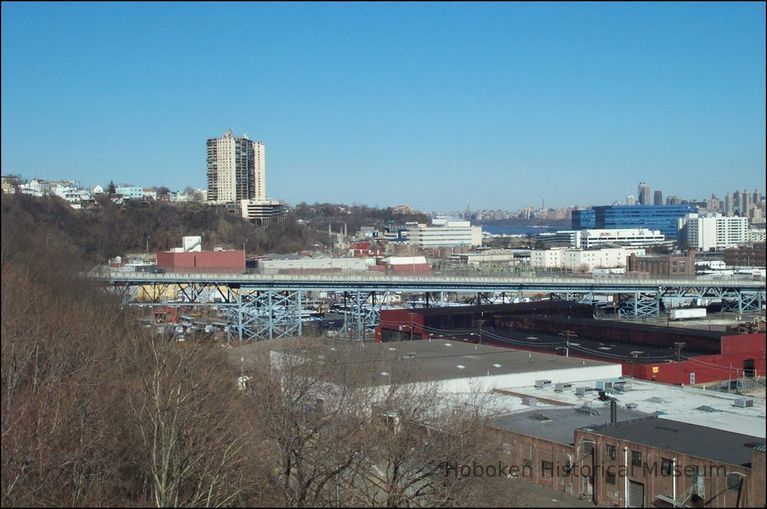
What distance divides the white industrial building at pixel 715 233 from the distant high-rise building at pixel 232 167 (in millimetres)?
25538

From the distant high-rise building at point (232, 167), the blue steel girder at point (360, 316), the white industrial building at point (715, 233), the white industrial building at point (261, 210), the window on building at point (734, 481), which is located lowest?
the blue steel girder at point (360, 316)

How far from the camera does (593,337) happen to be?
17406 mm

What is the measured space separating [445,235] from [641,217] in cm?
1501

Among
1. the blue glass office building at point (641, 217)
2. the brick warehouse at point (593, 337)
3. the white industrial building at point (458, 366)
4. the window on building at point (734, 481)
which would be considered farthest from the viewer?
the blue glass office building at point (641, 217)

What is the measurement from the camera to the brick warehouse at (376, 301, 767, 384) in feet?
44.3

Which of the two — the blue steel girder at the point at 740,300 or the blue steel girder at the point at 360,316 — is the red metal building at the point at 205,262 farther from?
the blue steel girder at the point at 740,300

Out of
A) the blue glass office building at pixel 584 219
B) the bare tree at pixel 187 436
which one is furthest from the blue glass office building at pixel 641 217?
the bare tree at pixel 187 436

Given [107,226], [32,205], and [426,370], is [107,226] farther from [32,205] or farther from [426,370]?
[426,370]

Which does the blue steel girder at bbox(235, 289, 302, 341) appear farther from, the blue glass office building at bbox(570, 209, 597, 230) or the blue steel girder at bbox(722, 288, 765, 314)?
the blue glass office building at bbox(570, 209, 597, 230)

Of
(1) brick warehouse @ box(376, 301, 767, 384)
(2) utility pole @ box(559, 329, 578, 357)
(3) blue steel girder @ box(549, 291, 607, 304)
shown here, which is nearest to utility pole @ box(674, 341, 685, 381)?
(1) brick warehouse @ box(376, 301, 767, 384)

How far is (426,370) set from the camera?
1262cm

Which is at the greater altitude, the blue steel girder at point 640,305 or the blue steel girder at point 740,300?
the blue steel girder at point 740,300

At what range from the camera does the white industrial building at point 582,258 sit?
45.4 metres

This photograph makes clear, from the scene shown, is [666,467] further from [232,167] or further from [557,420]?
[232,167]
